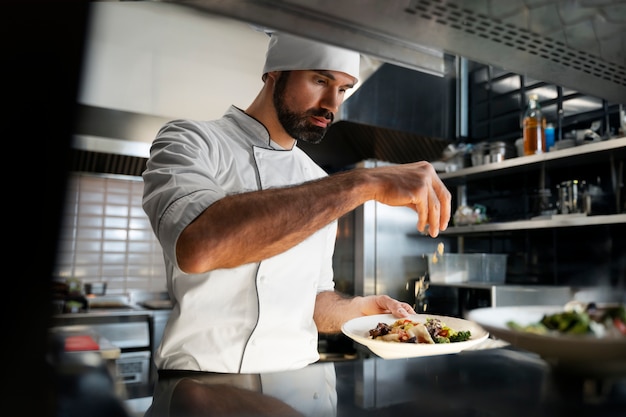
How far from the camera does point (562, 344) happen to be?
1.87 feet

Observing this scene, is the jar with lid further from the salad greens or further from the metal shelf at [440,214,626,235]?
the salad greens

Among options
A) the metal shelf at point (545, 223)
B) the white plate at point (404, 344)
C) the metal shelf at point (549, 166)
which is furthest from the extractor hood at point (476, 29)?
the white plate at point (404, 344)

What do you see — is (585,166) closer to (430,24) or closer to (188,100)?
(430,24)

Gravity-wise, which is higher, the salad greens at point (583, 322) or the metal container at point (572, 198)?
the metal container at point (572, 198)

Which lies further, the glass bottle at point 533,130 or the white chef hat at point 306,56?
the glass bottle at point 533,130

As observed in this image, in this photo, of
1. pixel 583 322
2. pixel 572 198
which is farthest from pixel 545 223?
pixel 583 322

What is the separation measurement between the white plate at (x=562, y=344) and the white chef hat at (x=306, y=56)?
37 centimetres

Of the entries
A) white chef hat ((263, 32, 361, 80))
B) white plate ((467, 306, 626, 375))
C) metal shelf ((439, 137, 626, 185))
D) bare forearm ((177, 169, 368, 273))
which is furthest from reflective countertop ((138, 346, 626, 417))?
white chef hat ((263, 32, 361, 80))

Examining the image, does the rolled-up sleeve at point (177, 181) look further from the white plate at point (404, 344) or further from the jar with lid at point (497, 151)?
the jar with lid at point (497, 151)

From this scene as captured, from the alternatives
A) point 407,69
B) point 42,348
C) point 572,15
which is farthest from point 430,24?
point 42,348

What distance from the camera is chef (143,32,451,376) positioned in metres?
0.63

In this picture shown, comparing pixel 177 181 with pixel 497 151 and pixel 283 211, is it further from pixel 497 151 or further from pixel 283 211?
pixel 497 151

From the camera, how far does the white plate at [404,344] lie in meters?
0.65

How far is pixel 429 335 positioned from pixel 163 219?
38cm
